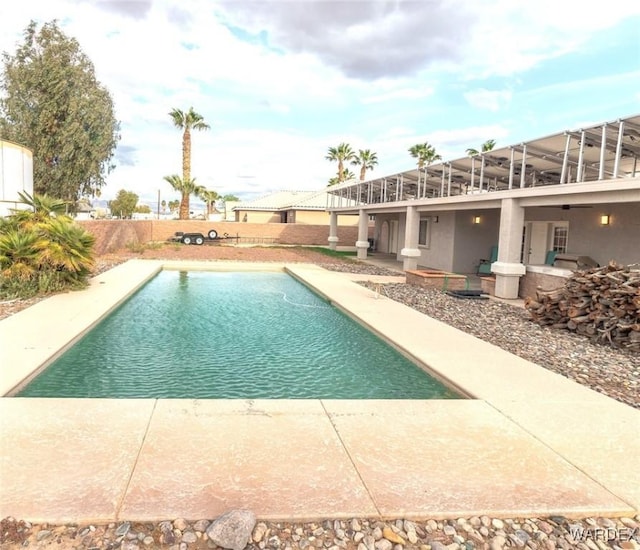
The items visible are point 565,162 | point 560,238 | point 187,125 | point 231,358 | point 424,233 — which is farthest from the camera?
point 187,125

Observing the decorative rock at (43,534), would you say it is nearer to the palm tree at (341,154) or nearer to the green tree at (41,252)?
the green tree at (41,252)

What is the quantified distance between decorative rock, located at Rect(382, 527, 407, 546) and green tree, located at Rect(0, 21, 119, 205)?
3239 cm

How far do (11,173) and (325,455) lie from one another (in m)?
19.5

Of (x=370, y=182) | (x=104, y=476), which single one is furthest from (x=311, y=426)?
(x=370, y=182)

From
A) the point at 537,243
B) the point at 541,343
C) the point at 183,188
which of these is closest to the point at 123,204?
the point at 183,188

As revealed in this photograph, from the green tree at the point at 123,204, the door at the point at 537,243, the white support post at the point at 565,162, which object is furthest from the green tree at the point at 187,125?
the green tree at the point at 123,204

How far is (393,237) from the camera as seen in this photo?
3189 cm

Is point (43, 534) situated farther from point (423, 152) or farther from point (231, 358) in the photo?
point (423, 152)

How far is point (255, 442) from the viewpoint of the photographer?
4316 mm

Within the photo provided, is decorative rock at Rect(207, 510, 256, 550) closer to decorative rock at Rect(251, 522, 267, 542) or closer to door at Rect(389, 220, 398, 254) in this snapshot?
decorative rock at Rect(251, 522, 267, 542)

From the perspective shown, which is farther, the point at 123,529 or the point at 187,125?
the point at 187,125

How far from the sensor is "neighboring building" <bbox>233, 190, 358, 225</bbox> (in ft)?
143

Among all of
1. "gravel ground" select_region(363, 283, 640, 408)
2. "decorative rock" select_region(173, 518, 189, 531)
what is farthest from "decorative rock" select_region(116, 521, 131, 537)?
"gravel ground" select_region(363, 283, 640, 408)

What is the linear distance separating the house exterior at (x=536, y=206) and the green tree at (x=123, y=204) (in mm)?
71630
